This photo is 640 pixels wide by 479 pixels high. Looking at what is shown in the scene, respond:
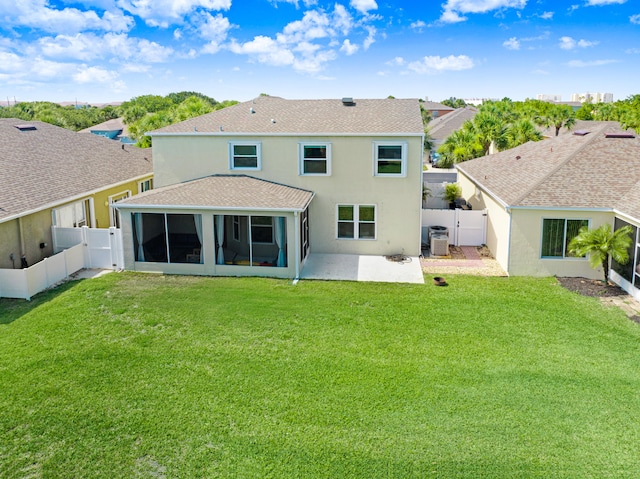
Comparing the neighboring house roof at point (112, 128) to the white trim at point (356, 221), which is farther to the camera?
the neighboring house roof at point (112, 128)

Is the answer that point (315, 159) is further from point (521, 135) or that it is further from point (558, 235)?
point (521, 135)

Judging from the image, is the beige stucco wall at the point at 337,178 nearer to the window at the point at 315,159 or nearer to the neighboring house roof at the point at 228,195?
the window at the point at 315,159

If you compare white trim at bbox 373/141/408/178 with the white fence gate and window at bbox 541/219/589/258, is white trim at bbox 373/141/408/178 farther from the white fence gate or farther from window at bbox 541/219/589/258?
window at bbox 541/219/589/258

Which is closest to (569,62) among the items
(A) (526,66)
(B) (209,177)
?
(A) (526,66)

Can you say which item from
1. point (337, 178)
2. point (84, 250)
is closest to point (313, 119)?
point (337, 178)

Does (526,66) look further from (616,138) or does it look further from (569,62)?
(616,138)

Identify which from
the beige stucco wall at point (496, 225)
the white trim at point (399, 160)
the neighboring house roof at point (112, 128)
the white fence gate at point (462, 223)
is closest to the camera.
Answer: the beige stucco wall at point (496, 225)

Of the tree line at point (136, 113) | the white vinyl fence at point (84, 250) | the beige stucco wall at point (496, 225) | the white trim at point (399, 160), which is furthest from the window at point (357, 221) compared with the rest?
the tree line at point (136, 113)
